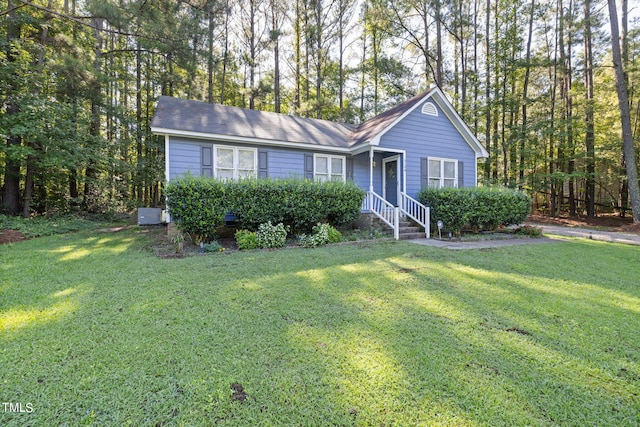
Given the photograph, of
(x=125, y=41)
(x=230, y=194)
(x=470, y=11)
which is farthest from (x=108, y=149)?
(x=470, y=11)

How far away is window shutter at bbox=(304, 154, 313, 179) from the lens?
10.3m

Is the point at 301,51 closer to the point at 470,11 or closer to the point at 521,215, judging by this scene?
the point at 470,11

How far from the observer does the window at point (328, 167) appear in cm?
1052

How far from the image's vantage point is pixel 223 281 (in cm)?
432

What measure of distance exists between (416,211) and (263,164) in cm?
558

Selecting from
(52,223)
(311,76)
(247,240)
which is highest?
(311,76)

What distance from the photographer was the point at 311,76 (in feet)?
68.4

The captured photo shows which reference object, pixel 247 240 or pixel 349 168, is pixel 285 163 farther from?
pixel 247 240

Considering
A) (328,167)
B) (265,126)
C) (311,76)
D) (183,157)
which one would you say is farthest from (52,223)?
(311,76)

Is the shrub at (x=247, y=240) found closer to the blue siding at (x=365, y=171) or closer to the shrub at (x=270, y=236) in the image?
the shrub at (x=270, y=236)

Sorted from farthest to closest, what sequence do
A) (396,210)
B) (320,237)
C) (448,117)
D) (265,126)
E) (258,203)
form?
(448,117), (265,126), (396,210), (320,237), (258,203)

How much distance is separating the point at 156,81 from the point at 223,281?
17156 millimetres

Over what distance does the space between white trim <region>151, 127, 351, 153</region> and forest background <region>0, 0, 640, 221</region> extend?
15.0 ft
